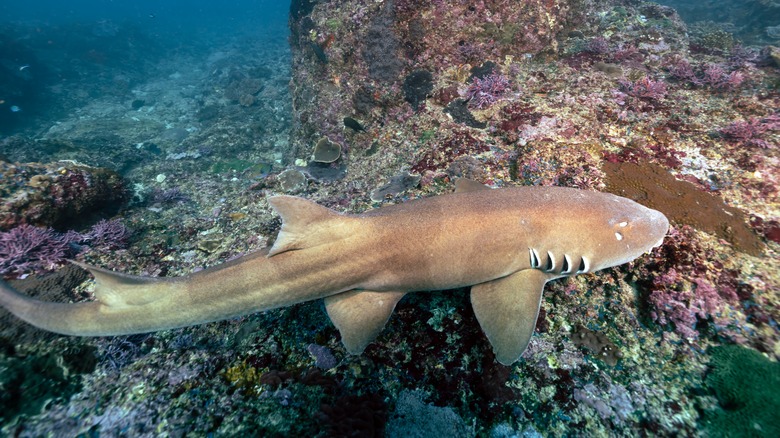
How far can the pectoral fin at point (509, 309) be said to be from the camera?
2938 mm

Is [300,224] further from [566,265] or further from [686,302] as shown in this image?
[686,302]

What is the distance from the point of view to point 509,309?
10.1 ft

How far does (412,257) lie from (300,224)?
1.12m

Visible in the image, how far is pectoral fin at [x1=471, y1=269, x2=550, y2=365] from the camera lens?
2938mm

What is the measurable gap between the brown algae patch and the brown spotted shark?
A: 3.36 feet

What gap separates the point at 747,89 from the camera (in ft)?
19.1

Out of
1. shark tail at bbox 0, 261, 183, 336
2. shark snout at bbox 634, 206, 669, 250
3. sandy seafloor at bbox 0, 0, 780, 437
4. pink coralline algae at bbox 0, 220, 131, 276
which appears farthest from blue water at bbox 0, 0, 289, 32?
shark snout at bbox 634, 206, 669, 250

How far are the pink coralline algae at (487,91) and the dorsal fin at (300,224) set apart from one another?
455 cm

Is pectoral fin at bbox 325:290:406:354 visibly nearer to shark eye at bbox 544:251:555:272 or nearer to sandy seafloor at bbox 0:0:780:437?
sandy seafloor at bbox 0:0:780:437

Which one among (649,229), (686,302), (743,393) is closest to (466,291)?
(649,229)

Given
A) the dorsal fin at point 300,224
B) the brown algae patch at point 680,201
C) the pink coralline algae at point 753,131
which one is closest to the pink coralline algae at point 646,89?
the pink coralline algae at point 753,131

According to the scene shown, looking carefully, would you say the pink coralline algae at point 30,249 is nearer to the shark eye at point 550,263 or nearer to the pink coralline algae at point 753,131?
the shark eye at point 550,263

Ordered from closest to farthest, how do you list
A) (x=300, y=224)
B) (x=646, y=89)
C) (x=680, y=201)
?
(x=300, y=224) < (x=680, y=201) < (x=646, y=89)

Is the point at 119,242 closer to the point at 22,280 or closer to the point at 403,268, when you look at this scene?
the point at 22,280
